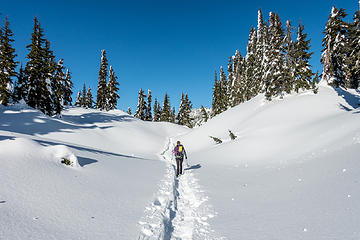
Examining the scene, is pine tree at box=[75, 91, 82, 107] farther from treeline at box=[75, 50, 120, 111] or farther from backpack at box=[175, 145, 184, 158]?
backpack at box=[175, 145, 184, 158]

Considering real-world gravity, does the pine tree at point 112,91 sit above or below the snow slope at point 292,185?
above

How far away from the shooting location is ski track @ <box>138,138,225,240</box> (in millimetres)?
4406

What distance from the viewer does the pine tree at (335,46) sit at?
2512 cm

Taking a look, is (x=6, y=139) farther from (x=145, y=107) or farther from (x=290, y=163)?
(x=145, y=107)

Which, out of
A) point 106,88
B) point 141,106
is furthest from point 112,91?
point 141,106

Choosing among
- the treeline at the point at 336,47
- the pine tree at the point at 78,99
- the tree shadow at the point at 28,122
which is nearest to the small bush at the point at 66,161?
the tree shadow at the point at 28,122

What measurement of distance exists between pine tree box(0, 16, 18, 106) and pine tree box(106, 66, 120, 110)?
24.8m

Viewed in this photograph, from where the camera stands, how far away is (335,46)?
88.1ft

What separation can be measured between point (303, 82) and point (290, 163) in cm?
1770

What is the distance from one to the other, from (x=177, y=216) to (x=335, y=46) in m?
33.7

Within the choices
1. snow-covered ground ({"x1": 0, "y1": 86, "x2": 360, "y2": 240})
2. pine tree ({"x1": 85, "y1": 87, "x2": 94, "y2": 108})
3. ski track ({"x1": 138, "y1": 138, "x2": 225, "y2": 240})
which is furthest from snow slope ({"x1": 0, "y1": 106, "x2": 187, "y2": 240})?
pine tree ({"x1": 85, "y1": 87, "x2": 94, "y2": 108})

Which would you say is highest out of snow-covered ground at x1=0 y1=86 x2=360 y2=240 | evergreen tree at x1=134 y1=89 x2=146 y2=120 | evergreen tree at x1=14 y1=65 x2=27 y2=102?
evergreen tree at x1=134 y1=89 x2=146 y2=120

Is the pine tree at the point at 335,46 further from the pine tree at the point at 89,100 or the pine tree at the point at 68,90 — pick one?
the pine tree at the point at 89,100

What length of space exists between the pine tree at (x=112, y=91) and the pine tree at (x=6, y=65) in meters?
24.8
